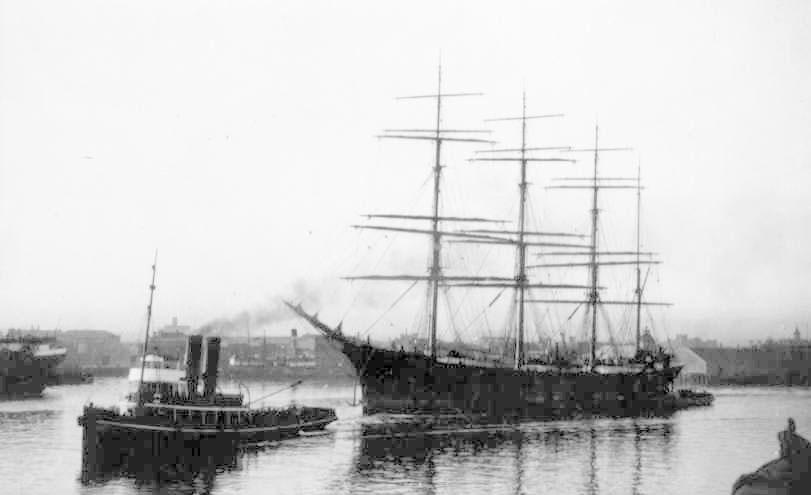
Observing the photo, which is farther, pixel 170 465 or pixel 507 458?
pixel 507 458

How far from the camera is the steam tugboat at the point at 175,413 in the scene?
34844mm

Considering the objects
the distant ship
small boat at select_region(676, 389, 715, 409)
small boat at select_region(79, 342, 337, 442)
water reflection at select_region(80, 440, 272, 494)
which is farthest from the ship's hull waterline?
the distant ship

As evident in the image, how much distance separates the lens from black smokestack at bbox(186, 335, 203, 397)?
37312 mm

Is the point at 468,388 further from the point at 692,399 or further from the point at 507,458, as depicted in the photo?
the point at 692,399

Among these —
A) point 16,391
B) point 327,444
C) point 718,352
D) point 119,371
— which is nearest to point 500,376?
point 327,444

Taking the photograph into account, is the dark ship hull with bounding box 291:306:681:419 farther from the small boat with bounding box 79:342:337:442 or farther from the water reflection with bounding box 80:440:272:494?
the water reflection with bounding box 80:440:272:494

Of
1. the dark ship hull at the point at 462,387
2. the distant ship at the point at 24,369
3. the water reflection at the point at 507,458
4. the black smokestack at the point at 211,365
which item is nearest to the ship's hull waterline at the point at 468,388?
the dark ship hull at the point at 462,387

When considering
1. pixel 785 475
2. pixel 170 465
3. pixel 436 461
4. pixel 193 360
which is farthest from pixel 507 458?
pixel 785 475

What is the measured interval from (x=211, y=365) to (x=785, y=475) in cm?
2797

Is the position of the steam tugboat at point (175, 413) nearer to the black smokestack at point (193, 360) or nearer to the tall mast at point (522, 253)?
the black smokestack at point (193, 360)

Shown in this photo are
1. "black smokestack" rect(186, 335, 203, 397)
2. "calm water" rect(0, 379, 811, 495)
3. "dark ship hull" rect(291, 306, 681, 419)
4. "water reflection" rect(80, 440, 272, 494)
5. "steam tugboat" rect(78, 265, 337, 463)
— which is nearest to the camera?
"calm water" rect(0, 379, 811, 495)

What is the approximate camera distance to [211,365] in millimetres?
37438

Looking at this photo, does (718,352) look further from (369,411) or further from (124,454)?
(124,454)

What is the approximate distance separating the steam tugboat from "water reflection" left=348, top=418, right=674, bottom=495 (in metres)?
5.05
